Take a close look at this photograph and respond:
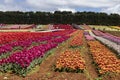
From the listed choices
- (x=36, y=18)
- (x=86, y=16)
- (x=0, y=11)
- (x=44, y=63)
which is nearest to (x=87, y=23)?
(x=86, y=16)

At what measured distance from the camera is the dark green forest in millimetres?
100562

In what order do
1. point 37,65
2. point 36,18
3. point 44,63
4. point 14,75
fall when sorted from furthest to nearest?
point 36,18 → point 44,63 → point 37,65 → point 14,75

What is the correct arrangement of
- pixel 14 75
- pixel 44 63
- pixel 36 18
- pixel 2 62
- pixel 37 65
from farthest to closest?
1. pixel 36 18
2. pixel 44 63
3. pixel 37 65
4. pixel 2 62
5. pixel 14 75

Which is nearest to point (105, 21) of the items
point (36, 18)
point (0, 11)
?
point (36, 18)

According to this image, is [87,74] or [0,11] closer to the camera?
[87,74]

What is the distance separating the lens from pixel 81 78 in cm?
1373

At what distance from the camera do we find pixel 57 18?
102000 mm

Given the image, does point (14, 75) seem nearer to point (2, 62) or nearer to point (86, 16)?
point (2, 62)

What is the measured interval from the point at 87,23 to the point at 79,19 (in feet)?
8.94

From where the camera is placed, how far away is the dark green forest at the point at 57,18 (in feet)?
330

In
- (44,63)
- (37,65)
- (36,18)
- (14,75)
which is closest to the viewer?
(14,75)

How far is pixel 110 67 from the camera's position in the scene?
15.6m

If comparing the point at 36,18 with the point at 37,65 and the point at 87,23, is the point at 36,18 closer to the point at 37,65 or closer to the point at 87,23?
the point at 87,23

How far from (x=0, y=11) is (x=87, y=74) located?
92014 mm
